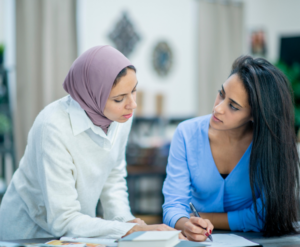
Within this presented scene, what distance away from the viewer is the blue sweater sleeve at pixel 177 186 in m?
1.26

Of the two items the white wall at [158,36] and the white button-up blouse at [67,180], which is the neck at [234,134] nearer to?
the white button-up blouse at [67,180]

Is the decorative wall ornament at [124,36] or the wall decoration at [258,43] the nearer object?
the decorative wall ornament at [124,36]

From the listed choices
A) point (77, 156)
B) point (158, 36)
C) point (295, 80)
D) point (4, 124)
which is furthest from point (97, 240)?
point (295, 80)

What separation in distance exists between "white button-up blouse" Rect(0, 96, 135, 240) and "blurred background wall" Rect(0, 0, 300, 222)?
6.28 ft

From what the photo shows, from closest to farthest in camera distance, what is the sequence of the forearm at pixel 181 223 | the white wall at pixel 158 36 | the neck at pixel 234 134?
the forearm at pixel 181 223
the neck at pixel 234 134
the white wall at pixel 158 36

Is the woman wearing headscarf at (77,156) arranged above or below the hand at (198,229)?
above

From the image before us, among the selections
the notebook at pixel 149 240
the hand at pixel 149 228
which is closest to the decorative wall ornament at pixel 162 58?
the hand at pixel 149 228

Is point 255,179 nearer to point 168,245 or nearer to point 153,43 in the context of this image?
point 168,245

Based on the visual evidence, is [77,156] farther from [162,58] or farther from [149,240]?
[162,58]

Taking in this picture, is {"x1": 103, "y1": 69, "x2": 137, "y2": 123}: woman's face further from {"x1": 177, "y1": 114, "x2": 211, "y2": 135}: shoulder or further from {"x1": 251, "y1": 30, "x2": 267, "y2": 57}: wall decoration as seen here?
{"x1": 251, "y1": 30, "x2": 267, "y2": 57}: wall decoration

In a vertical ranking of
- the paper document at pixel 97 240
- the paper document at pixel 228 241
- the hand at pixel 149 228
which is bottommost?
the paper document at pixel 228 241

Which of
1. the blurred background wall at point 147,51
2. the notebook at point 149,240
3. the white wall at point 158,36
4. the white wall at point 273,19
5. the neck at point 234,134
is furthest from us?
the white wall at point 273,19

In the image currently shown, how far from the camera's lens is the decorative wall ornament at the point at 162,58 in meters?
4.55

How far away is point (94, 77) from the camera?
1084 millimetres
